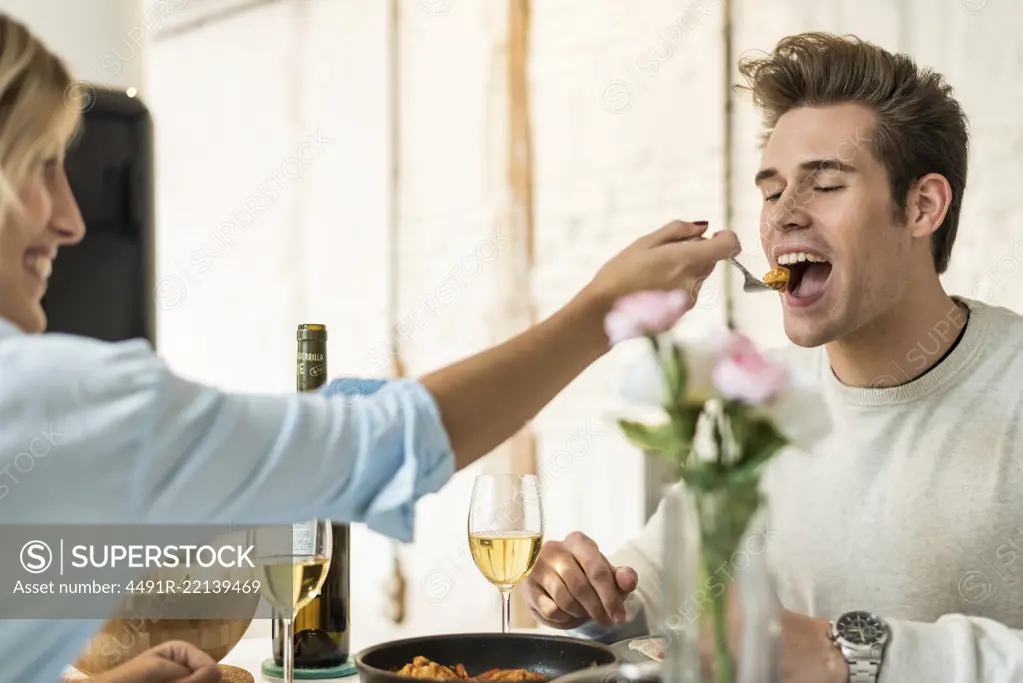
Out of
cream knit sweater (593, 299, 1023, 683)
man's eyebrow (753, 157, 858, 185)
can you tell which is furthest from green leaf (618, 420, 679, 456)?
man's eyebrow (753, 157, 858, 185)

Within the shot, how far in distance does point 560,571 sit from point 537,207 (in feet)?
6.37

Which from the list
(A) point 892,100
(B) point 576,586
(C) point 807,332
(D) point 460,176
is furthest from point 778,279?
(D) point 460,176

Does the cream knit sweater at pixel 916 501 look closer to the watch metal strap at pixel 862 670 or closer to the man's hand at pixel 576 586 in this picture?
the man's hand at pixel 576 586

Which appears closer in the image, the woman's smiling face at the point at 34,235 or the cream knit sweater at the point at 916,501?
the woman's smiling face at the point at 34,235

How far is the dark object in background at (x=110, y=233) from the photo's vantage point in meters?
1.32

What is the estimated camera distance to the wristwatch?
1.00 meters

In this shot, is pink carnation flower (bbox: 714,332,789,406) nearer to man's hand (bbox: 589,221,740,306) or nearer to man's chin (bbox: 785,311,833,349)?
man's hand (bbox: 589,221,740,306)

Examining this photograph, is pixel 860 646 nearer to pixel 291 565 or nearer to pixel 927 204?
pixel 291 565

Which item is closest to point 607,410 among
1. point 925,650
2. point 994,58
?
point 994,58

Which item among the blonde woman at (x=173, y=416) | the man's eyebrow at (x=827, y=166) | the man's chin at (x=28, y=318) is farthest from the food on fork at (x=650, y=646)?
the man's eyebrow at (x=827, y=166)

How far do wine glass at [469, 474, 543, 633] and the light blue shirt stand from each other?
1.21 feet

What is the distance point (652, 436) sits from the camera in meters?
0.70

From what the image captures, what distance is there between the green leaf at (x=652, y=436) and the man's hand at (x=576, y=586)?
0.60m

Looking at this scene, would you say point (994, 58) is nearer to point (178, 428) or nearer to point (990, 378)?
point (990, 378)
